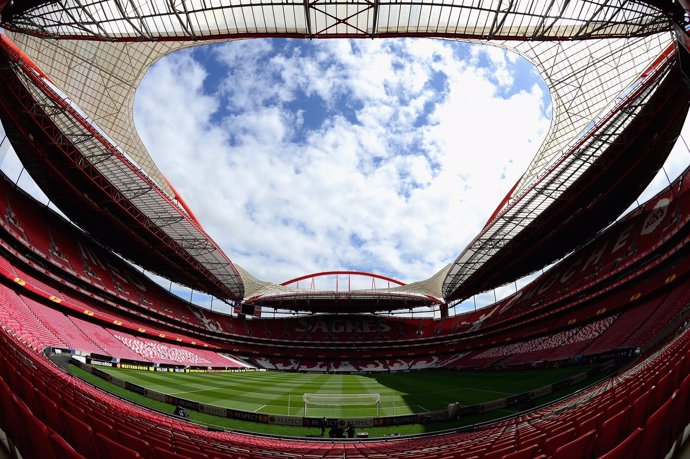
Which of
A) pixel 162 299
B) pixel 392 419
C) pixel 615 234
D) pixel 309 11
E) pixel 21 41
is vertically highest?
pixel 21 41

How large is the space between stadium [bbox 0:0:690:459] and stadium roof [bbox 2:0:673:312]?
0.16 meters

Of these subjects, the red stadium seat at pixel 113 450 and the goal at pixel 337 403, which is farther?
the goal at pixel 337 403

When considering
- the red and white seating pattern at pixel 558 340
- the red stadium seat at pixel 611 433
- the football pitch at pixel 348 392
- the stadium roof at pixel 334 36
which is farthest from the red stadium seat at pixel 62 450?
the red and white seating pattern at pixel 558 340

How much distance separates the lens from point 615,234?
39312 mm

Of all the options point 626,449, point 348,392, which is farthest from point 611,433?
point 348,392

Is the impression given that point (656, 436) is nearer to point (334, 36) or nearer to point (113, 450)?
point (113, 450)

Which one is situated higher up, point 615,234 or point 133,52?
point 133,52

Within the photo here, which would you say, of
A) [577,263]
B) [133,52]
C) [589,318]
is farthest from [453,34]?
[577,263]

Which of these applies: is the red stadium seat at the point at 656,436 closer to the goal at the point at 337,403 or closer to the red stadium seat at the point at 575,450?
the red stadium seat at the point at 575,450

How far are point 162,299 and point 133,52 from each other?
35.5m

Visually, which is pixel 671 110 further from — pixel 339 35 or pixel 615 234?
pixel 339 35

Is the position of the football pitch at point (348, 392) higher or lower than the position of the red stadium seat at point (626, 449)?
lower

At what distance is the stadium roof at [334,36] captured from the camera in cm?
1766

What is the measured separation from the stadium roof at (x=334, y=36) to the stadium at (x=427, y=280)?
16 centimetres
